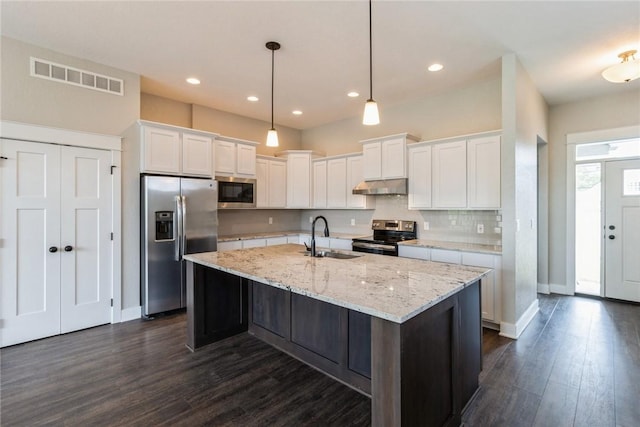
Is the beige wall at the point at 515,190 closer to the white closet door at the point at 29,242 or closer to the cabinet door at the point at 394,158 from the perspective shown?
the cabinet door at the point at 394,158

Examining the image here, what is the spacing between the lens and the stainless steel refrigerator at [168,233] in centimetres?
382

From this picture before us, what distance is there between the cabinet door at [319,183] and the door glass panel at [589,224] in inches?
159

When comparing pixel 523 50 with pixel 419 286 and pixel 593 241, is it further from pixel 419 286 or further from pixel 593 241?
pixel 593 241

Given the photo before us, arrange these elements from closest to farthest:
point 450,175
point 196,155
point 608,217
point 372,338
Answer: point 372,338 < point 450,175 < point 196,155 < point 608,217

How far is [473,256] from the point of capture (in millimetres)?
3582

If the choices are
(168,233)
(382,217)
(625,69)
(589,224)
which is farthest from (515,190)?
(168,233)

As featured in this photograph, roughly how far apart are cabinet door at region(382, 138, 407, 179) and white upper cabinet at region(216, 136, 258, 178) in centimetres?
218

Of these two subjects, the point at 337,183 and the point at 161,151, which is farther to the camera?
the point at 337,183

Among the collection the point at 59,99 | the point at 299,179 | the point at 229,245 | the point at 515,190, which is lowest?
the point at 229,245

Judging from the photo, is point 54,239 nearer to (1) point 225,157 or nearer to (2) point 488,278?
(1) point 225,157

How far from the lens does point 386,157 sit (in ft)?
15.5

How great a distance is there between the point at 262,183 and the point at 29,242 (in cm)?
320

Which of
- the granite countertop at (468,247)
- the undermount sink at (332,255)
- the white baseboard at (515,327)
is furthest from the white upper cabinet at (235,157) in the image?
the white baseboard at (515,327)

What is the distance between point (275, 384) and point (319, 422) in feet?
1.79
